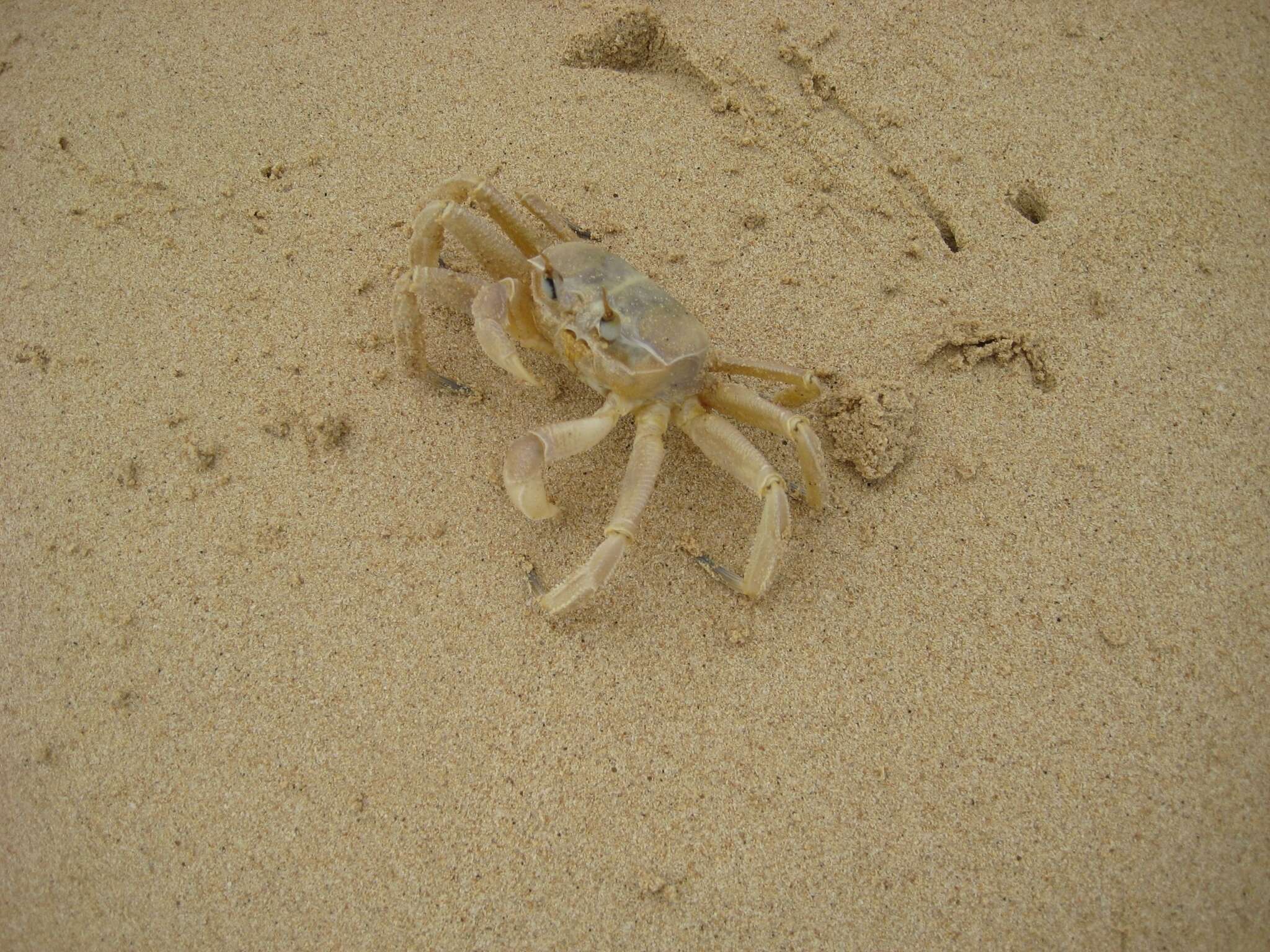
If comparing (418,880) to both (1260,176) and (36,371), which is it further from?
(1260,176)

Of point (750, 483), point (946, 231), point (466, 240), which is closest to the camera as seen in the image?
point (750, 483)

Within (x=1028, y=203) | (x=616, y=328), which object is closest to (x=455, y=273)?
(x=616, y=328)

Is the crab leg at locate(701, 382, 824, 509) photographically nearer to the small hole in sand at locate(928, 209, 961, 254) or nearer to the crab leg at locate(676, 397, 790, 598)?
the crab leg at locate(676, 397, 790, 598)

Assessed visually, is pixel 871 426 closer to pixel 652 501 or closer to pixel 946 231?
pixel 652 501

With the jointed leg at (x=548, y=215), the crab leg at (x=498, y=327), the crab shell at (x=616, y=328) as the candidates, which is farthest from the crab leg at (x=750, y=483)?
the jointed leg at (x=548, y=215)

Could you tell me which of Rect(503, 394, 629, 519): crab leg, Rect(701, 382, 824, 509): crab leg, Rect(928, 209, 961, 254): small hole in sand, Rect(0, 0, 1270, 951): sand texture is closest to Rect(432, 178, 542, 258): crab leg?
Rect(0, 0, 1270, 951): sand texture

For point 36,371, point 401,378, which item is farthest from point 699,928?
point 36,371
